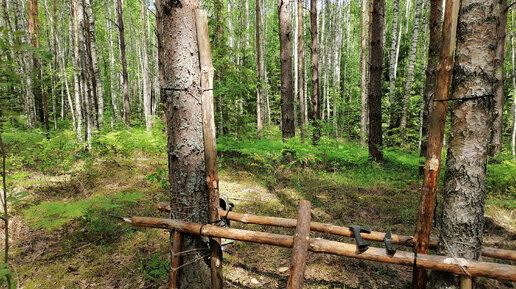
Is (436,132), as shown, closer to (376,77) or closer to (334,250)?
(334,250)

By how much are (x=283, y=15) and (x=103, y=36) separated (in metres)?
23.1

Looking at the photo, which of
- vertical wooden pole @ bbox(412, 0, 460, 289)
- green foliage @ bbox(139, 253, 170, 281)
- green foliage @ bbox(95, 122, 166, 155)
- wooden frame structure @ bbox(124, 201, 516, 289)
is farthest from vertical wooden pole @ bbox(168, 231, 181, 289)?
green foliage @ bbox(95, 122, 166, 155)

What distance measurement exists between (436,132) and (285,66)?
6409 millimetres

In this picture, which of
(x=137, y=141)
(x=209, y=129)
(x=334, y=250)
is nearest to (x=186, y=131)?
(x=209, y=129)

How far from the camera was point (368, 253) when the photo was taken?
247cm

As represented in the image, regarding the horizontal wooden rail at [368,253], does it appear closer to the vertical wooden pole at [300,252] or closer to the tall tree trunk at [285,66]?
the vertical wooden pole at [300,252]

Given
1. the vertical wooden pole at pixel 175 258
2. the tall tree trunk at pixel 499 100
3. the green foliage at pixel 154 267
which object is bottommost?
the green foliage at pixel 154 267

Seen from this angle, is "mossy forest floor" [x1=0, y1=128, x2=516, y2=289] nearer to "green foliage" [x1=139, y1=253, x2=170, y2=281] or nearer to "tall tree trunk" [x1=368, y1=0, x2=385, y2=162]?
"green foliage" [x1=139, y1=253, x2=170, y2=281]

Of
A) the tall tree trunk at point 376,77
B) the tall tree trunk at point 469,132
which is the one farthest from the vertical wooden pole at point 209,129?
the tall tree trunk at point 376,77

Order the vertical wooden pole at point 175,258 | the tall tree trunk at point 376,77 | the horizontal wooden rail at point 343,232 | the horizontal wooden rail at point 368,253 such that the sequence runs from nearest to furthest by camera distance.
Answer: the horizontal wooden rail at point 368,253 < the horizontal wooden rail at point 343,232 < the vertical wooden pole at point 175,258 < the tall tree trunk at point 376,77

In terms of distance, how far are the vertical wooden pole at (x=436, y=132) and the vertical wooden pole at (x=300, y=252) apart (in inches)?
46.2

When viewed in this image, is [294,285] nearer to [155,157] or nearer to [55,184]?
[55,184]

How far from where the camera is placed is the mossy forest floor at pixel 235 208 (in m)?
3.34

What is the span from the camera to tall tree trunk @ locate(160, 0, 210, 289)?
2.62 metres
